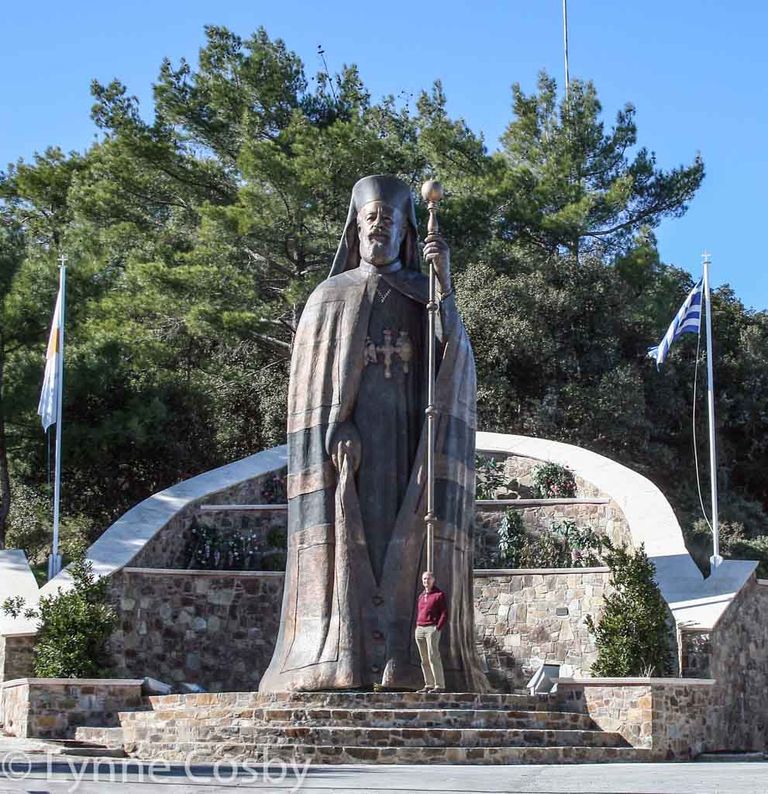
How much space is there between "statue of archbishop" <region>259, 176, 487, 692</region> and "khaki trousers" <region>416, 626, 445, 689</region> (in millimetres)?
380

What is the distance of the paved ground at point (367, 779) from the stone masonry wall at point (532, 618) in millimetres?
8188

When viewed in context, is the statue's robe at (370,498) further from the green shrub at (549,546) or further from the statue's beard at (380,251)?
the green shrub at (549,546)

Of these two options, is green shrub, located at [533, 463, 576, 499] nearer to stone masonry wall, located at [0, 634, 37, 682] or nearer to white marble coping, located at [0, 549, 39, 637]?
white marble coping, located at [0, 549, 39, 637]

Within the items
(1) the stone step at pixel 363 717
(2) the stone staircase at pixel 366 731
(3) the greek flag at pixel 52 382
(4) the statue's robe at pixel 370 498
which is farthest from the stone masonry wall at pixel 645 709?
(3) the greek flag at pixel 52 382

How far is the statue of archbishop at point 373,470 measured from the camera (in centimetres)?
1442

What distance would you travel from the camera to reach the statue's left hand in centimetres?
1469

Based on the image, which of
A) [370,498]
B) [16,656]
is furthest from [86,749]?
[16,656]

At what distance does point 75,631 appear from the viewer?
1722cm

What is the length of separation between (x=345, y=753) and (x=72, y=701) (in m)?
4.81

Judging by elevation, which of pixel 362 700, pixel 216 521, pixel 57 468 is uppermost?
pixel 57 468

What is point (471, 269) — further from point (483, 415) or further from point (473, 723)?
point (473, 723)

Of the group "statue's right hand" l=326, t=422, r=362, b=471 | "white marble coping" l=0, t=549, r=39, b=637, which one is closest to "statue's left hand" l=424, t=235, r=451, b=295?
"statue's right hand" l=326, t=422, r=362, b=471

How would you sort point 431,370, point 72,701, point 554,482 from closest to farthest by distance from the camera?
point 431,370 → point 72,701 → point 554,482

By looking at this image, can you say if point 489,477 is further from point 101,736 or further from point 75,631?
point 101,736
